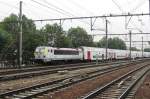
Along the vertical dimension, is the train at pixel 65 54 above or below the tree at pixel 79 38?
below

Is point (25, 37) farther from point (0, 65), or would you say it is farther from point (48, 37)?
point (48, 37)

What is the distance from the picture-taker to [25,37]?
5853 centimetres

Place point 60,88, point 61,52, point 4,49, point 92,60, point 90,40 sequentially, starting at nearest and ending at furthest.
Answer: point 60,88 < point 4,49 < point 61,52 < point 92,60 < point 90,40

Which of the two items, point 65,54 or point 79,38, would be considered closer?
point 65,54

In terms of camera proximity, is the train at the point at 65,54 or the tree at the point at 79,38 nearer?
the train at the point at 65,54

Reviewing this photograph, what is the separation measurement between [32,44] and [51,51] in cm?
636

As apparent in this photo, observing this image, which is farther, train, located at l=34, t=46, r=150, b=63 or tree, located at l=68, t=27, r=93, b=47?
tree, located at l=68, t=27, r=93, b=47

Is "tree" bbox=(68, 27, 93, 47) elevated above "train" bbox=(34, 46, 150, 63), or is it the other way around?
"tree" bbox=(68, 27, 93, 47)

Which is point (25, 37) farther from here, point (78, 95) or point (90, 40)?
point (90, 40)

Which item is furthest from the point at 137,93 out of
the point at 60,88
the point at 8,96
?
the point at 8,96

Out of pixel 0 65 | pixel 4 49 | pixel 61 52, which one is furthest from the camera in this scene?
pixel 61 52

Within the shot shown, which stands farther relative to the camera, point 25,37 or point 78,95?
point 25,37

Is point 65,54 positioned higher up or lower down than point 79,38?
lower down

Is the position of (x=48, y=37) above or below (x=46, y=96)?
above
